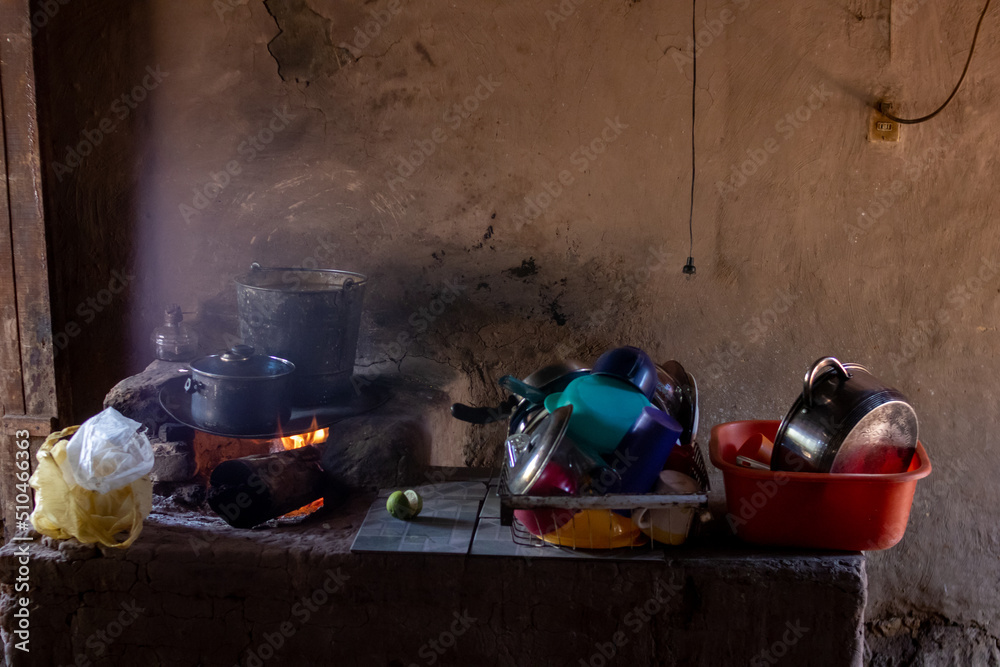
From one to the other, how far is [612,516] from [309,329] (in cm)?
138

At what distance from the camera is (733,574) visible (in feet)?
6.93

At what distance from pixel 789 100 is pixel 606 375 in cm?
159

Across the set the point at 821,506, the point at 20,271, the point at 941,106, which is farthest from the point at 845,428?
the point at 20,271

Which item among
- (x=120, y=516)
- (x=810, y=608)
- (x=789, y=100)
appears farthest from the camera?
(x=789, y=100)

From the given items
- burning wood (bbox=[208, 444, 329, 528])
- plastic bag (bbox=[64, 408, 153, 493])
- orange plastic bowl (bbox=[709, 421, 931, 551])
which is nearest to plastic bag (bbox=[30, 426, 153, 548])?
plastic bag (bbox=[64, 408, 153, 493])

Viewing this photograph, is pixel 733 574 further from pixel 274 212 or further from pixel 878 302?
pixel 274 212

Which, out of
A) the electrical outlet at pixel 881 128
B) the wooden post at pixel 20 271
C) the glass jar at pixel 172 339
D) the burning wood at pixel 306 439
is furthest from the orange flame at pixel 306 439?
the electrical outlet at pixel 881 128

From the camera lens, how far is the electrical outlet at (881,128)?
3031 millimetres

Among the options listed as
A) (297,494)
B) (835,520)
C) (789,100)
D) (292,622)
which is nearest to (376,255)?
(297,494)

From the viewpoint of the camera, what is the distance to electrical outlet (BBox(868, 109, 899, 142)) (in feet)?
9.95

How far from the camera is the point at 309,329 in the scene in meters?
2.87

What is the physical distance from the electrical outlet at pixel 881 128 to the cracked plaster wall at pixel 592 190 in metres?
0.05

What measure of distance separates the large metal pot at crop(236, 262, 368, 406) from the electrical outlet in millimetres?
2151

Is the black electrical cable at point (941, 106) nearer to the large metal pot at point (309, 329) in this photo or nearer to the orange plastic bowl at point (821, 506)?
the orange plastic bowl at point (821, 506)
